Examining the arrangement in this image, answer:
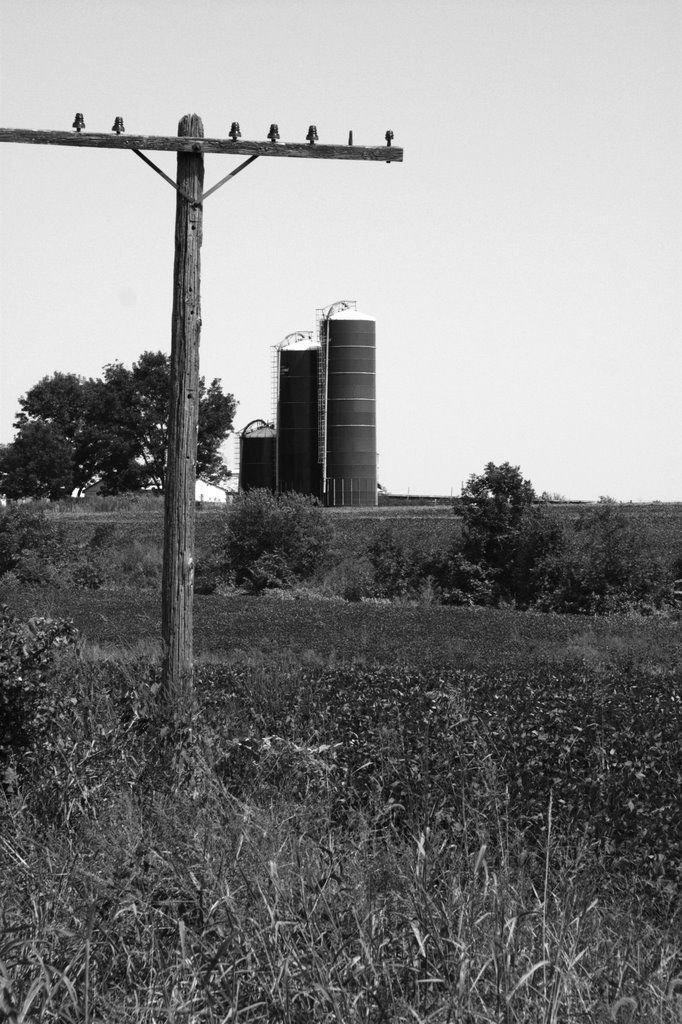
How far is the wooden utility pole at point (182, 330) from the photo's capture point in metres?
11.7

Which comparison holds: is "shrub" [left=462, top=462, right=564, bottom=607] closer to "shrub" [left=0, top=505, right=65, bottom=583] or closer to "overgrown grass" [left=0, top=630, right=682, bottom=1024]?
"shrub" [left=0, top=505, right=65, bottom=583]

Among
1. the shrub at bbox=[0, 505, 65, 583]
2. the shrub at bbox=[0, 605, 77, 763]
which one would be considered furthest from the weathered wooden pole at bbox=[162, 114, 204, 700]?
the shrub at bbox=[0, 505, 65, 583]

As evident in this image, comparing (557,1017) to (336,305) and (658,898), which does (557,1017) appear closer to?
(658,898)

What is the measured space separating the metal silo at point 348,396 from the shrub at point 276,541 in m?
15.7

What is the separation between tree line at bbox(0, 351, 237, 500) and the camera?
74.8 metres

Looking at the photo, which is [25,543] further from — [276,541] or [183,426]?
[183,426]

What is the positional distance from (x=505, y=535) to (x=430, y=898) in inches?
1039

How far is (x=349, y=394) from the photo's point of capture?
51594mm

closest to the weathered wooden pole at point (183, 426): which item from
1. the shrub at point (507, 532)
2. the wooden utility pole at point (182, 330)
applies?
the wooden utility pole at point (182, 330)

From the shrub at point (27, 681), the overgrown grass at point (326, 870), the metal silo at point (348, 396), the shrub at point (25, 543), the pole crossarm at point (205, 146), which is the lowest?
the overgrown grass at point (326, 870)

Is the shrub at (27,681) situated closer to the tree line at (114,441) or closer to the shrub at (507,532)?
the shrub at (507,532)

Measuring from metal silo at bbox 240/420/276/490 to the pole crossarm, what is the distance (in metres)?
43.5

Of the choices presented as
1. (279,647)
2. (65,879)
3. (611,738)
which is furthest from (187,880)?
(279,647)

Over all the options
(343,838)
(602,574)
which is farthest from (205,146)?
(602,574)
